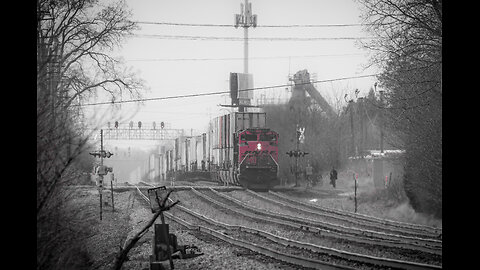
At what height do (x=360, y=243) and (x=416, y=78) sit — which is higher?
(x=416, y=78)

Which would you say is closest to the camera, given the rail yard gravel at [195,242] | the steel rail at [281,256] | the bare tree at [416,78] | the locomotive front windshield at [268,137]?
A: the steel rail at [281,256]

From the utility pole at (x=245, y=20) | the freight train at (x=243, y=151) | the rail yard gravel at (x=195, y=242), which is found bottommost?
the rail yard gravel at (x=195, y=242)

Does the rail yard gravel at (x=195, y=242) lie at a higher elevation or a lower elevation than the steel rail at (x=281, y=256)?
lower

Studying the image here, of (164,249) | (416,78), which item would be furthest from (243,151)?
(164,249)

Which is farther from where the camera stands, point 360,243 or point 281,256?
point 360,243

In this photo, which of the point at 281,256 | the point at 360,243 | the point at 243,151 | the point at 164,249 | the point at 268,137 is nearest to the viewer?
the point at 281,256

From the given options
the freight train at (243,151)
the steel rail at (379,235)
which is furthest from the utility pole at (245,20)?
the steel rail at (379,235)

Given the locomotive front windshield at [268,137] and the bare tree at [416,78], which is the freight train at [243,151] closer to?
the locomotive front windshield at [268,137]

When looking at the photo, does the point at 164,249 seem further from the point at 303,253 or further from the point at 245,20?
the point at 245,20
